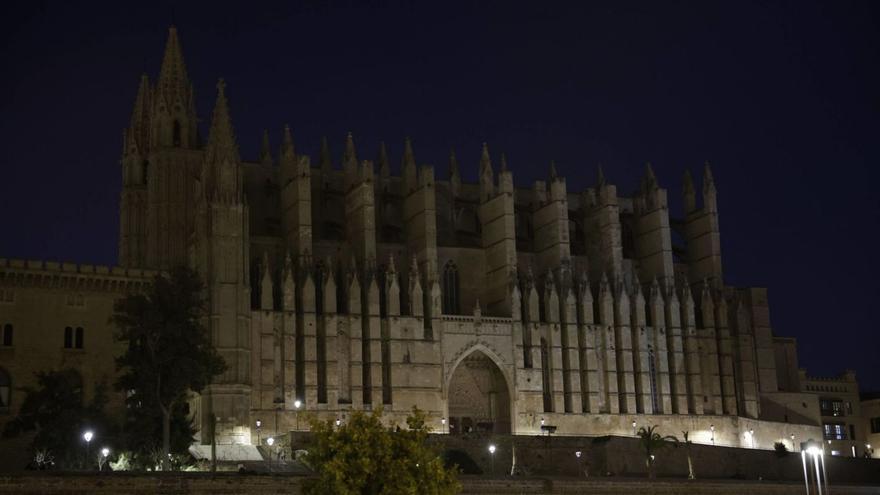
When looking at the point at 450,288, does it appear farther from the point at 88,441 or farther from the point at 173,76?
the point at 88,441

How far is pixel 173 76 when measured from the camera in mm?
70438

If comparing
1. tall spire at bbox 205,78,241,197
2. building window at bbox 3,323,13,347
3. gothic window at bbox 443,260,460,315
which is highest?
tall spire at bbox 205,78,241,197

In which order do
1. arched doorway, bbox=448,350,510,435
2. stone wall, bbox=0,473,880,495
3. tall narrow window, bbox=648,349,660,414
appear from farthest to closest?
tall narrow window, bbox=648,349,660,414, arched doorway, bbox=448,350,510,435, stone wall, bbox=0,473,880,495

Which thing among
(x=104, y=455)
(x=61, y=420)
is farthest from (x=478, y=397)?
(x=61, y=420)

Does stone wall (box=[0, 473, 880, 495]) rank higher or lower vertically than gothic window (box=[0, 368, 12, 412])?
lower

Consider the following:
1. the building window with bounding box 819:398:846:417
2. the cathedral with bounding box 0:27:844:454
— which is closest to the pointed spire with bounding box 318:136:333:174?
the cathedral with bounding box 0:27:844:454

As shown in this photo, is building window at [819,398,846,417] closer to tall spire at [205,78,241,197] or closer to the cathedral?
the cathedral

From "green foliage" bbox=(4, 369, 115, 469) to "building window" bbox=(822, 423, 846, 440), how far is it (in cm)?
5240

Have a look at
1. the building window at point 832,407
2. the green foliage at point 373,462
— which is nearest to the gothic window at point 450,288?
the building window at point 832,407

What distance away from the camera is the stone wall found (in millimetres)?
36500

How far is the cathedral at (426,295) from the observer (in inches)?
2498

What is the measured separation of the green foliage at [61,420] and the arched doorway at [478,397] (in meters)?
24.5

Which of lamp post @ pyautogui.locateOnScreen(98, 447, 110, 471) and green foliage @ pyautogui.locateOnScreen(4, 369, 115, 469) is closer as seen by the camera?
green foliage @ pyautogui.locateOnScreen(4, 369, 115, 469)

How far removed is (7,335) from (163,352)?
9.23 meters
